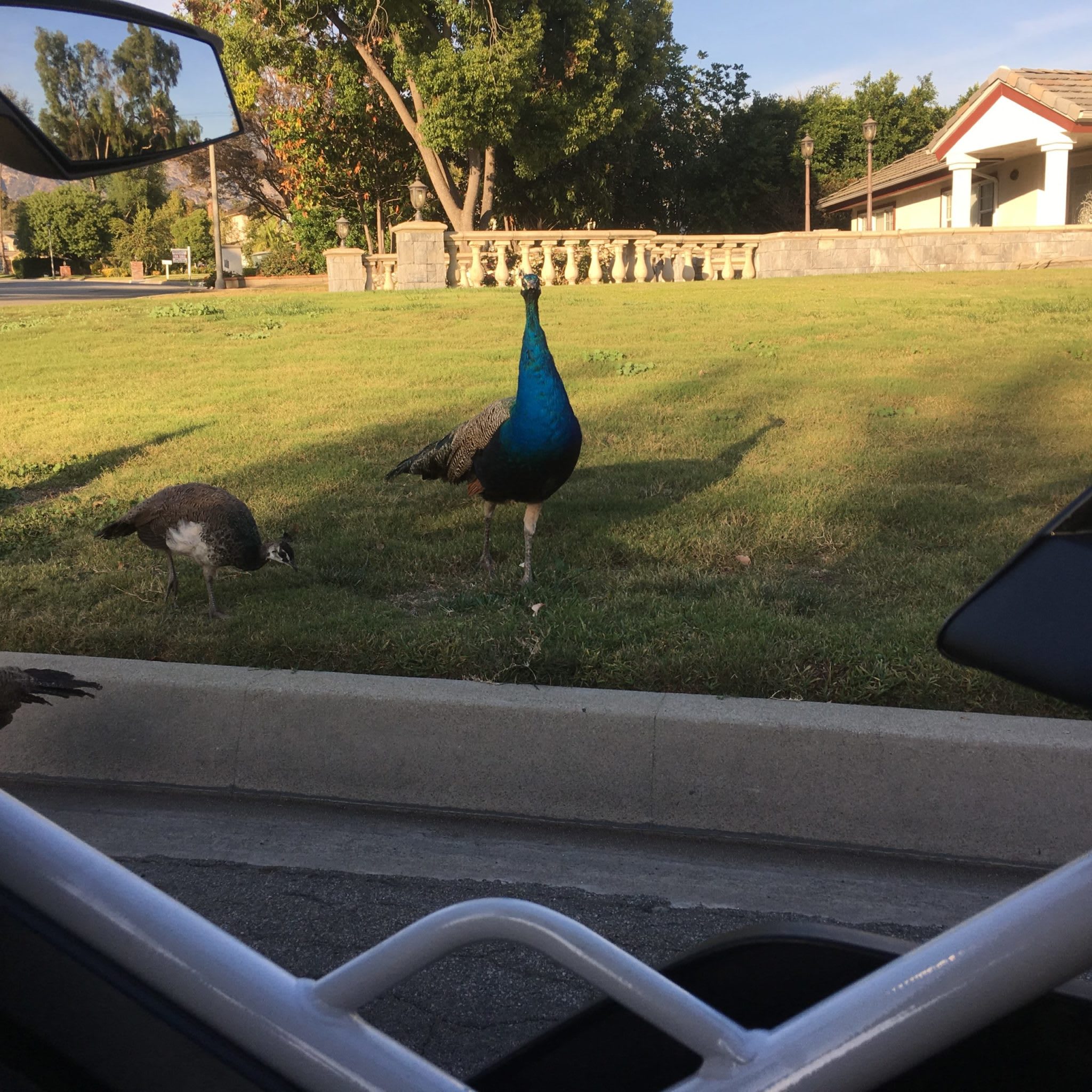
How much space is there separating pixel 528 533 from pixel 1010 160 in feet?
108

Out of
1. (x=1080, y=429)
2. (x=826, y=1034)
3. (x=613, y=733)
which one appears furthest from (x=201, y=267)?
(x=826, y=1034)

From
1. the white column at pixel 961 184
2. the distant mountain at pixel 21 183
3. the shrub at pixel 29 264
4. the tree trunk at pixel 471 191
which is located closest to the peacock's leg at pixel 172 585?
the shrub at pixel 29 264

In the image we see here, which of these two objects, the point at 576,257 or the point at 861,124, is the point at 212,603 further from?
the point at 861,124

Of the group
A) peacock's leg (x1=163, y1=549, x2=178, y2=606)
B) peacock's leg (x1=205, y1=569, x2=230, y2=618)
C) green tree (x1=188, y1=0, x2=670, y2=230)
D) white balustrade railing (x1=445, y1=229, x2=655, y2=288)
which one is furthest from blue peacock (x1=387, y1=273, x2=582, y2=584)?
green tree (x1=188, y1=0, x2=670, y2=230)

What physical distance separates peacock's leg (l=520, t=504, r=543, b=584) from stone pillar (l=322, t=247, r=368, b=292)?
18829mm

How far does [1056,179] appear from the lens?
29.7m

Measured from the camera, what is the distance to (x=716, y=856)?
399 centimetres

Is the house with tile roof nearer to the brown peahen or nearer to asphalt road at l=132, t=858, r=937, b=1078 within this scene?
the brown peahen

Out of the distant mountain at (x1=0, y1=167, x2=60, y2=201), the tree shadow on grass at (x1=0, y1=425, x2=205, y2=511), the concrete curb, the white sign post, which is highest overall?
the white sign post

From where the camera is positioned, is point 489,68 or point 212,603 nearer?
point 212,603

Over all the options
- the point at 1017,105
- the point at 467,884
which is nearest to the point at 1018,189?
the point at 1017,105

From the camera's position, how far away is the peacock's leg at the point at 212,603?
5711 mm

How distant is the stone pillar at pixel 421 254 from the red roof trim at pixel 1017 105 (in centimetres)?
1589

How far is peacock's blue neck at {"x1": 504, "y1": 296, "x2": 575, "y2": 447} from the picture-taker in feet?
19.4
